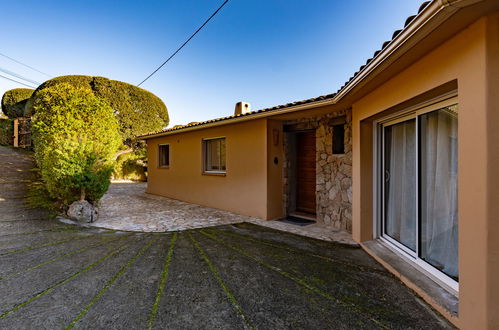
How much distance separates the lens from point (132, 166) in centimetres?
1516

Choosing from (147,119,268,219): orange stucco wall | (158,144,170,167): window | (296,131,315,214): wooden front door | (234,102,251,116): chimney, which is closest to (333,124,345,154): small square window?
(296,131,315,214): wooden front door

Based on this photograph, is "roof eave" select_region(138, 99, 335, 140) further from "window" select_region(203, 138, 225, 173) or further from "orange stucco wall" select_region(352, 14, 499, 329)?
"orange stucco wall" select_region(352, 14, 499, 329)

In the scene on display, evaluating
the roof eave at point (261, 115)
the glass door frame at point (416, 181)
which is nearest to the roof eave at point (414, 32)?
the glass door frame at point (416, 181)

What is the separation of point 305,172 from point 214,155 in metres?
3.34

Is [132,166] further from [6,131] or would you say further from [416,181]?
[416,181]

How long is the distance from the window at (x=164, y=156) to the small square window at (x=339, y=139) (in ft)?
26.2

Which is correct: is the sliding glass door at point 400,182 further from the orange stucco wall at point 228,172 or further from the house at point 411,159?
the orange stucco wall at point 228,172

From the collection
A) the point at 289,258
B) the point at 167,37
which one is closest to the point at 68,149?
the point at 289,258

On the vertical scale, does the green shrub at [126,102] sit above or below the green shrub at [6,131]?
above

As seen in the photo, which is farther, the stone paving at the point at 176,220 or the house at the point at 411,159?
the stone paving at the point at 176,220

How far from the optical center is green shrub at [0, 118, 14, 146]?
13.9 metres

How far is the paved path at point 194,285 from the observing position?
2.13 m

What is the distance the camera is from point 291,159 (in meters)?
6.56

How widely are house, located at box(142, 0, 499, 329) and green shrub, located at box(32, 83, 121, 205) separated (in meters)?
3.11
